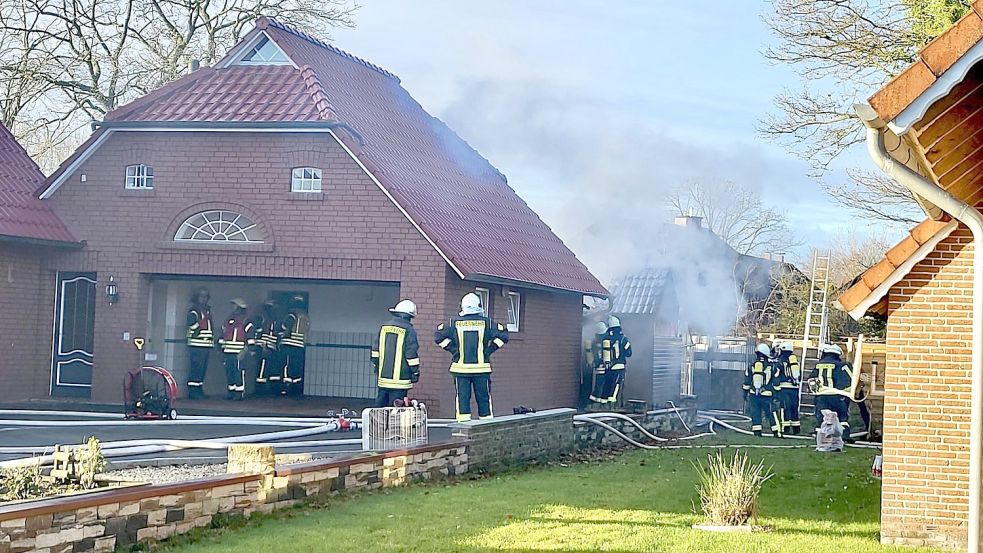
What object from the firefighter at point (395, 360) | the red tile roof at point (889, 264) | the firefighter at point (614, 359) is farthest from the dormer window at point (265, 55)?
the red tile roof at point (889, 264)

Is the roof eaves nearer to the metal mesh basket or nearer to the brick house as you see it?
the metal mesh basket

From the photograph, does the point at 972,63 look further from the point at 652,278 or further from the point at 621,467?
the point at 652,278

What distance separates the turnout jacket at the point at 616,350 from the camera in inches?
960

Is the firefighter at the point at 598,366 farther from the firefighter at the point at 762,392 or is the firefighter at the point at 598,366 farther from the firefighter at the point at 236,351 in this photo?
the firefighter at the point at 236,351

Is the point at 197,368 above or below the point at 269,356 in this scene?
below

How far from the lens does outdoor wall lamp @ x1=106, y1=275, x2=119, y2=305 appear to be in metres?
20.5

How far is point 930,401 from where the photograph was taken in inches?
386

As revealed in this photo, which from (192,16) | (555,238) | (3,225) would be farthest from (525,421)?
(192,16)

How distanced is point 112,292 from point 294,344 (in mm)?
3792

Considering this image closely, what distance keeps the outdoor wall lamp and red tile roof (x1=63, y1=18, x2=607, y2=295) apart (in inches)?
109

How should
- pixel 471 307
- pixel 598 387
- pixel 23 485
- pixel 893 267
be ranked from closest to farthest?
pixel 23 485 < pixel 893 267 < pixel 471 307 < pixel 598 387

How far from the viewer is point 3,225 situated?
63.3ft

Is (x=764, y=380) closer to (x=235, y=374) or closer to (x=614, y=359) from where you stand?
(x=614, y=359)

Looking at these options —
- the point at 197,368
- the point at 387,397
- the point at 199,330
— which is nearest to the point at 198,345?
the point at 199,330
